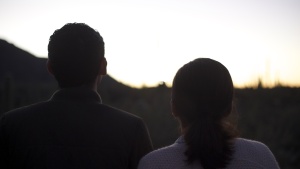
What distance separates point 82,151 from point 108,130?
0.21 meters

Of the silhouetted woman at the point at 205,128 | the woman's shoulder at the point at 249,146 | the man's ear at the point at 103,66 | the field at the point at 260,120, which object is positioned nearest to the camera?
the silhouetted woman at the point at 205,128

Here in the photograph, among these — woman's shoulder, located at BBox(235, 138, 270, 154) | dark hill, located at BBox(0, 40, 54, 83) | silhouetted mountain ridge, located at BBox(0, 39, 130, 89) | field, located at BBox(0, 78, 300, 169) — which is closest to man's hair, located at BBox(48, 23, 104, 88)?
woman's shoulder, located at BBox(235, 138, 270, 154)

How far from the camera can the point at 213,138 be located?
2.48 meters

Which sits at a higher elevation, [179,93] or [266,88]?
[179,93]

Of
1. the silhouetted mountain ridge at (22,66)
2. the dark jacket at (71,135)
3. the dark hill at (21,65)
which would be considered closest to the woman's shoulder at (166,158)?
the dark jacket at (71,135)

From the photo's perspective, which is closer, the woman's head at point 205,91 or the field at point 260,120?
the woman's head at point 205,91

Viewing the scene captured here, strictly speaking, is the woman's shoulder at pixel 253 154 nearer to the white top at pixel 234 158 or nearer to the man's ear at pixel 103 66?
the white top at pixel 234 158

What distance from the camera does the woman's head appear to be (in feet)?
8.39

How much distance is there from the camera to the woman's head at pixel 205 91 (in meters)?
2.56

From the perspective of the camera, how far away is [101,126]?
262cm

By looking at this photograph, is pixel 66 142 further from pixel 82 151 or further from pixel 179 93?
pixel 179 93

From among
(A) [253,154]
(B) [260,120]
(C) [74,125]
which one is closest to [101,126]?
(C) [74,125]

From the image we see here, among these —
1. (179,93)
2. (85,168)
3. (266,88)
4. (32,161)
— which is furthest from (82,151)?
(266,88)

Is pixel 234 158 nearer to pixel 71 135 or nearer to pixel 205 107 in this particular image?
pixel 205 107
